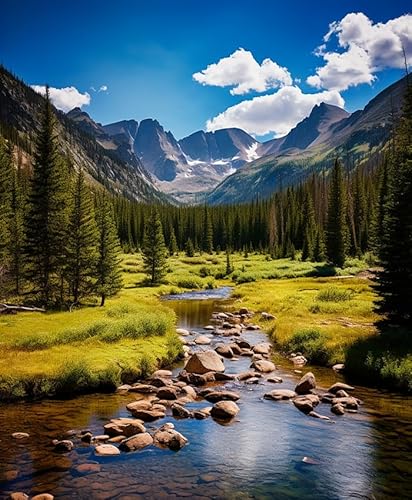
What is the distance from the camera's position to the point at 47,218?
43.3 meters

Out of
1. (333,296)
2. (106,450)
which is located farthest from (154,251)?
(106,450)

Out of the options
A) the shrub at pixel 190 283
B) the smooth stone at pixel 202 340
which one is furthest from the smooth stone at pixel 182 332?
the shrub at pixel 190 283

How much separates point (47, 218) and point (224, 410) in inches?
1258

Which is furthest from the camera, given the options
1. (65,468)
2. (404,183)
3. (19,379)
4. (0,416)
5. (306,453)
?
(404,183)

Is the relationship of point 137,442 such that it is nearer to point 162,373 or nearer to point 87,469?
point 87,469

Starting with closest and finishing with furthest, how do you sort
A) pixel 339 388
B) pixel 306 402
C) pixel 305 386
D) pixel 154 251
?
pixel 306 402 < pixel 305 386 < pixel 339 388 < pixel 154 251

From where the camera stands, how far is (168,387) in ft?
69.3

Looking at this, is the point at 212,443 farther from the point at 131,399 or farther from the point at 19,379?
the point at 19,379

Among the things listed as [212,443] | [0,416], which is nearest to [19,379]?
[0,416]

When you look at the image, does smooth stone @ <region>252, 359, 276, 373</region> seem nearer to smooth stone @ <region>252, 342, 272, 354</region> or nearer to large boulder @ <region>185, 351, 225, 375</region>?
large boulder @ <region>185, 351, 225, 375</region>

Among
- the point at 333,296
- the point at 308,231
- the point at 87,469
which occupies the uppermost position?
the point at 308,231

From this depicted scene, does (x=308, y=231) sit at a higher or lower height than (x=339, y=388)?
higher

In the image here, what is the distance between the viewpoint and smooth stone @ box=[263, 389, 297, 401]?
20.3 metres

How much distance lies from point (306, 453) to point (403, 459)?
3.14 meters
